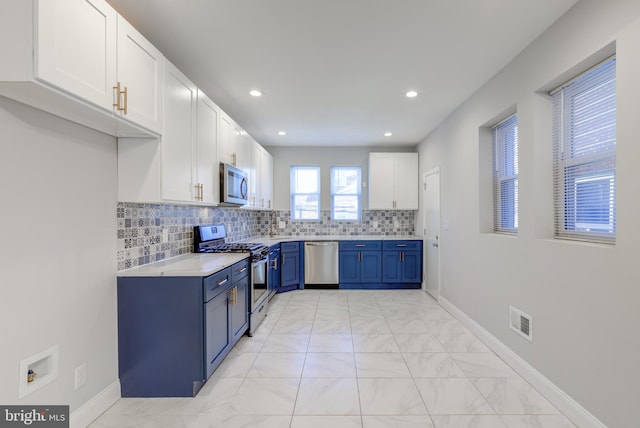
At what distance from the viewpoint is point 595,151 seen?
6.07 ft

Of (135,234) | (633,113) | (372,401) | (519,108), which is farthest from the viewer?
(519,108)

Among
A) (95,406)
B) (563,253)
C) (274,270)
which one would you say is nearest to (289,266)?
(274,270)

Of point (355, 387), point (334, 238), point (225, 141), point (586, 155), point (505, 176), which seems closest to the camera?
point (586, 155)

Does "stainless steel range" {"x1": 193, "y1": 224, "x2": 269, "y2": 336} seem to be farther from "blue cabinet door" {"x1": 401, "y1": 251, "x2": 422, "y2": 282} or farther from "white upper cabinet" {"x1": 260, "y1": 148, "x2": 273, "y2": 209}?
"blue cabinet door" {"x1": 401, "y1": 251, "x2": 422, "y2": 282}

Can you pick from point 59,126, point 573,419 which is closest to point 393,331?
point 573,419

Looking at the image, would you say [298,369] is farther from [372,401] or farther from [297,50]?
[297,50]

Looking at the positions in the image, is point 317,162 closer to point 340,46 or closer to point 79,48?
point 340,46

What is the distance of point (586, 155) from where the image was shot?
74.9 inches

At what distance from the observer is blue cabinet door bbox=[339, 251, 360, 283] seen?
199 inches

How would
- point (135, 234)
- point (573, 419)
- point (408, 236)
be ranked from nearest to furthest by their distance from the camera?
point (573, 419) < point (135, 234) < point (408, 236)

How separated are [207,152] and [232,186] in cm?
52

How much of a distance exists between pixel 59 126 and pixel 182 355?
5.16ft

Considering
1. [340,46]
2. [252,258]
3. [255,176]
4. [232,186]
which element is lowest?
[252,258]

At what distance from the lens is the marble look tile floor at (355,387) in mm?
1826
